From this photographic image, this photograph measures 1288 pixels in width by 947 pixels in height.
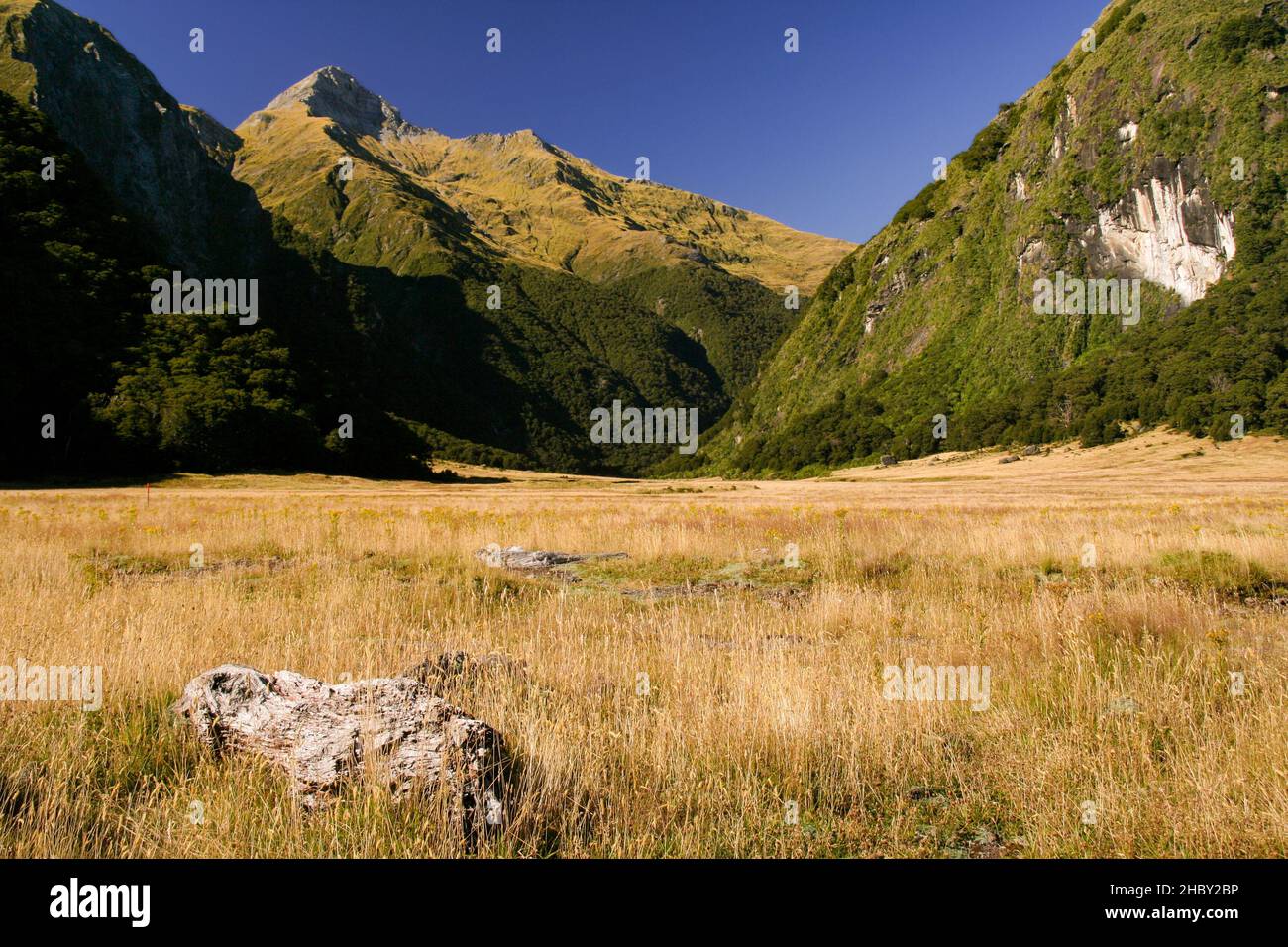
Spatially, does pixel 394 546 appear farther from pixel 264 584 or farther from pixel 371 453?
pixel 371 453

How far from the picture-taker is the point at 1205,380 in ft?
237

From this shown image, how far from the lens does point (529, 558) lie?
14070 mm

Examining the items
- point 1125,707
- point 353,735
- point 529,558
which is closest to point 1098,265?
point 529,558

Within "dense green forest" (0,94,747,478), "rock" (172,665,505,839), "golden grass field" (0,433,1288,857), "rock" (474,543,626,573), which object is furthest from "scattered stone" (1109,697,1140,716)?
"dense green forest" (0,94,747,478)

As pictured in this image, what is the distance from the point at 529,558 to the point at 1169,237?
362 feet

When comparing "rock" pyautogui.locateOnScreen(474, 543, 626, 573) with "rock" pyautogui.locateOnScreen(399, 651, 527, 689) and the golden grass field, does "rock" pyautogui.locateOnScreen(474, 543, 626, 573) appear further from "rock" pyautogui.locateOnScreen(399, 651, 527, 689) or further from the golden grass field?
"rock" pyautogui.locateOnScreen(399, 651, 527, 689)

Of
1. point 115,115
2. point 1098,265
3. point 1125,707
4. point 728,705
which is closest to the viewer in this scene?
point 728,705

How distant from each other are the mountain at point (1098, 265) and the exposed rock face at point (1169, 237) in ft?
0.72

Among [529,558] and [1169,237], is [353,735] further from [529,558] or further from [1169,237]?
[1169,237]

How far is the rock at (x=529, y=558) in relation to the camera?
45.1ft

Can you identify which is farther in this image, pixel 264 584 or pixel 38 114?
pixel 38 114
